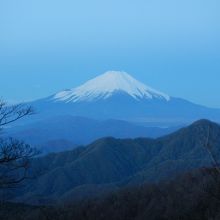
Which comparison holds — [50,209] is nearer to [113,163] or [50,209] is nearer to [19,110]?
[19,110]

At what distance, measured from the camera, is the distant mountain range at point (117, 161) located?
65812 millimetres

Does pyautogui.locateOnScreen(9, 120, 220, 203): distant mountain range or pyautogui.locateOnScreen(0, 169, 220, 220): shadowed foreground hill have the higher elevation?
pyautogui.locateOnScreen(0, 169, 220, 220): shadowed foreground hill

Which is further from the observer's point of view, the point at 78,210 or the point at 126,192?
the point at 126,192

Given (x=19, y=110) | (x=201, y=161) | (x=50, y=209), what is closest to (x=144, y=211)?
(x=50, y=209)

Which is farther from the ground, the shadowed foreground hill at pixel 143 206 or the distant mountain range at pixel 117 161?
the shadowed foreground hill at pixel 143 206

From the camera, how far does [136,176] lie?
6669 centimetres

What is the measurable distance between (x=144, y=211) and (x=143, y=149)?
54.6 meters

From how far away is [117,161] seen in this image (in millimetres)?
78250

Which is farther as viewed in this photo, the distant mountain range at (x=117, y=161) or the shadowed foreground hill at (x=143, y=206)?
the distant mountain range at (x=117, y=161)

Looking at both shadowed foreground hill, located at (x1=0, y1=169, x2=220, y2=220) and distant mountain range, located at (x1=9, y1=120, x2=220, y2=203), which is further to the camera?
distant mountain range, located at (x1=9, y1=120, x2=220, y2=203)

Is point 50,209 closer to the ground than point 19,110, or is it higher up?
closer to the ground

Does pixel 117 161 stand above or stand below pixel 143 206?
below

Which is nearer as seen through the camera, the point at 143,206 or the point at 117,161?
the point at 143,206

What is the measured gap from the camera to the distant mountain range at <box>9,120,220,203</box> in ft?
216
